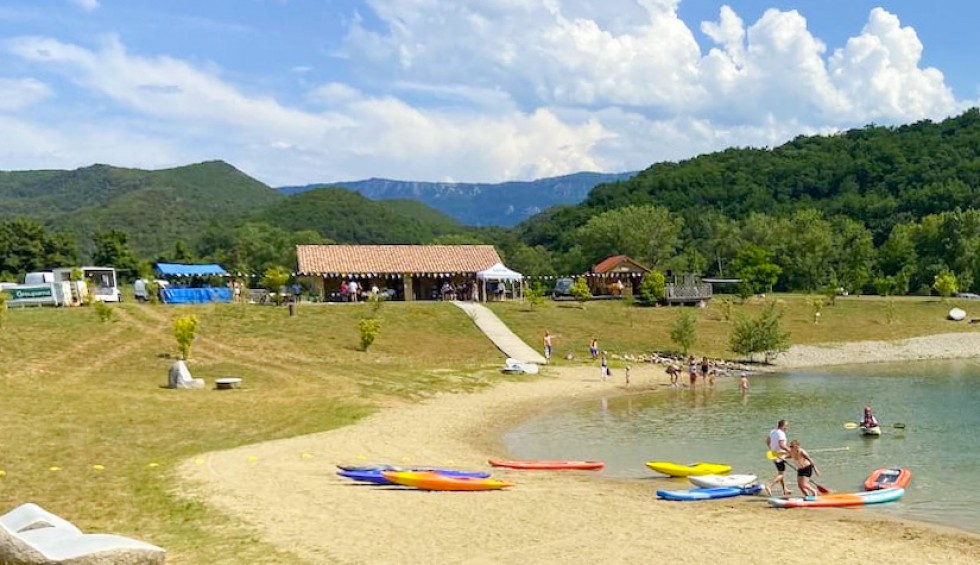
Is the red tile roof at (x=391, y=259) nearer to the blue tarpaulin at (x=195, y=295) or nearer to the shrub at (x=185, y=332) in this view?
the blue tarpaulin at (x=195, y=295)

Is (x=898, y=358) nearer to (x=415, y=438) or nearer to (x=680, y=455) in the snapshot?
(x=680, y=455)

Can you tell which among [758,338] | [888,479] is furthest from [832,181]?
[888,479]

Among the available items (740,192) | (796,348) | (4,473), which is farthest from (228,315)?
(740,192)

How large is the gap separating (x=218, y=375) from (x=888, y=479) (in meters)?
26.9

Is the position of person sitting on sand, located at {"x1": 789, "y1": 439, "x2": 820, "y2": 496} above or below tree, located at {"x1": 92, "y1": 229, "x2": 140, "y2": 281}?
below

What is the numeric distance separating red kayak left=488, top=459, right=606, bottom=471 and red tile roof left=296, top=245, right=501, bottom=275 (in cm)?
4231

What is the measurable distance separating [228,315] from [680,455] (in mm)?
32714

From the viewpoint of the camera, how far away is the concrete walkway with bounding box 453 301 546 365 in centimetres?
4643

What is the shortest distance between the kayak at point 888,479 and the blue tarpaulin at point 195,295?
46.6 m

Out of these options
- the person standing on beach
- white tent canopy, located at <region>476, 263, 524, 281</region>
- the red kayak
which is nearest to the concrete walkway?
white tent canopy, located at <region>476, 263, 524, 281</region>

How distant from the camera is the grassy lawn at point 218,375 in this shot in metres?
16.4

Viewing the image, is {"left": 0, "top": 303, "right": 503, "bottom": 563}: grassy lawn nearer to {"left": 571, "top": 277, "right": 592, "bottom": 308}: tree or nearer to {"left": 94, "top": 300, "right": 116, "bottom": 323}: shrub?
{"left": 94, "top": 300, "right": 116, "bottom": 323}: shrub

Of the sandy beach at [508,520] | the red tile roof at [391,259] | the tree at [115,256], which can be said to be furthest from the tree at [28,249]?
the sandy beach at [508,520]

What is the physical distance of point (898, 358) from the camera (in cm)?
5334
